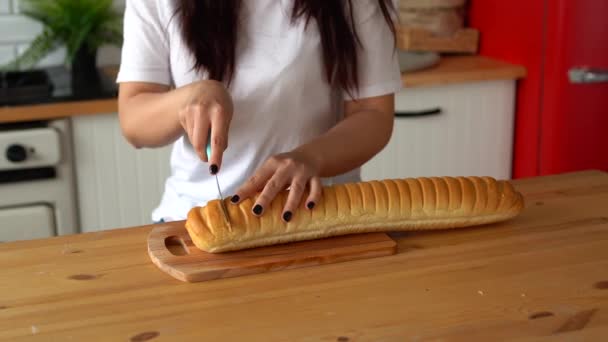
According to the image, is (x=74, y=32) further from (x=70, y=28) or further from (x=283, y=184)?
(x=283, y=184)

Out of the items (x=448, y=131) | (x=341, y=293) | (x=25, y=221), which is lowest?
(x=25, y=221)

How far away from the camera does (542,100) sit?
2.29m

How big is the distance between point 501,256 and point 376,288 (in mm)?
193

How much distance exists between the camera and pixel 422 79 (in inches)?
88.4

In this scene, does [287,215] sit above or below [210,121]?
below

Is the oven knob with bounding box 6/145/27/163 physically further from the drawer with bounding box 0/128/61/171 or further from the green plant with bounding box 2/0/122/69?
the green plant with bounding box 2/0/122/69

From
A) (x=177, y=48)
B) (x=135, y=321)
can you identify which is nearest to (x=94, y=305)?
(x=135, y=321)

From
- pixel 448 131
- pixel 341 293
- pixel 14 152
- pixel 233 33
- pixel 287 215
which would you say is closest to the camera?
pixel 341 293

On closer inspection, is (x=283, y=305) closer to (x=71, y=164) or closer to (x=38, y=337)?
(x=38, y=337)

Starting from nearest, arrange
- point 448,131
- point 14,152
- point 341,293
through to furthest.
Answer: point 341,293, point 14,152, point 448,131

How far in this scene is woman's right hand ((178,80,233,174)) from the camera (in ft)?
3.39

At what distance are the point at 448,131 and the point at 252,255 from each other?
1415mm

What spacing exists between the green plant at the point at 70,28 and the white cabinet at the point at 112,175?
331 millimetres

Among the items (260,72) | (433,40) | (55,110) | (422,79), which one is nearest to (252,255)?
(260,72)
